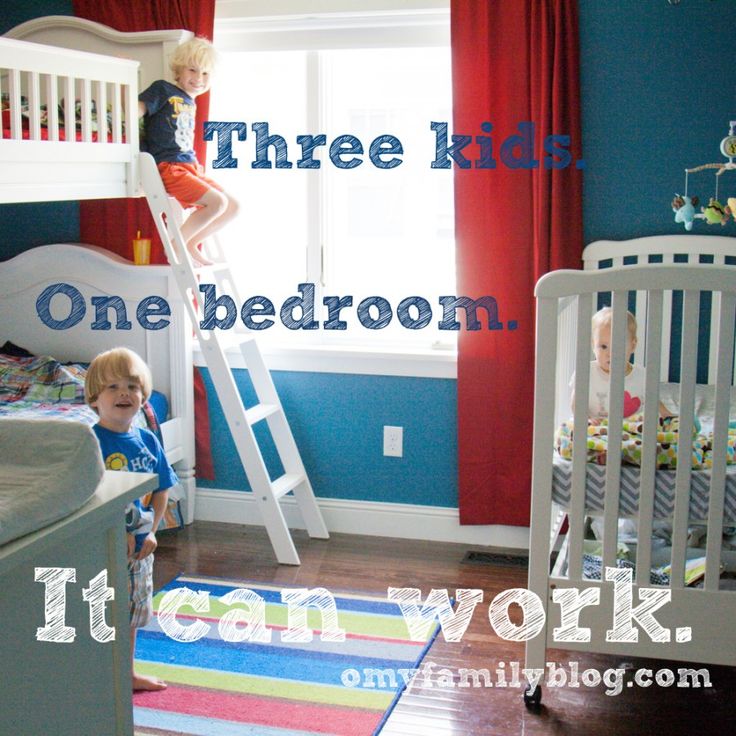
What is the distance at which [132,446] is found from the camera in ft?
7.63

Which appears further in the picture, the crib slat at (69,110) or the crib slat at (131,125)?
the crib slat at (131,125)

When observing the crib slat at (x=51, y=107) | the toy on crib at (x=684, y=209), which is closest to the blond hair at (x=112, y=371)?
the crib slat at (x=51, y=107)

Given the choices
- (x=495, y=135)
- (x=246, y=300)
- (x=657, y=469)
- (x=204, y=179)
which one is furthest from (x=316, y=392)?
(x=657, y=469)

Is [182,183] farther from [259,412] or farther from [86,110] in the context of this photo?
[259,412]

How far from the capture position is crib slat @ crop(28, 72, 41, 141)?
277cm

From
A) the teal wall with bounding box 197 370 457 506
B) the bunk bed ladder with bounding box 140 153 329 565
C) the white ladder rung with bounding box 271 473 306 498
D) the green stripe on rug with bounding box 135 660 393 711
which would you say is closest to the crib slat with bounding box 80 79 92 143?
the bunk bed ladder with bounding box 140 153 329 565

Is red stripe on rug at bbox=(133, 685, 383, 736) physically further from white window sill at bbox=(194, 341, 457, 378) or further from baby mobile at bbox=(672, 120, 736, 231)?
baby mobile at bbox=(672, 120, 736, 231)

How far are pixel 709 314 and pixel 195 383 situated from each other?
6.16 ft

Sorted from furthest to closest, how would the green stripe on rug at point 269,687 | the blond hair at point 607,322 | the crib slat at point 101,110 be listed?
the crib slat at point 101,110, the blond hair at point 607,322, the green stripe on rug at point 269,687

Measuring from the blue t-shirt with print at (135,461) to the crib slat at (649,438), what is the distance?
1059 millimetres

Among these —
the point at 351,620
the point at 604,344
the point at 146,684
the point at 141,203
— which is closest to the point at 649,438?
the point at 604,344

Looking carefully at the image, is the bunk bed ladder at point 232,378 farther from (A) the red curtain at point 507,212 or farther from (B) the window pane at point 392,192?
(A) the red curtain at point 507,212

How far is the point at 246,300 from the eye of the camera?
12.5ft

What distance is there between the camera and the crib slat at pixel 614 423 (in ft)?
7.39
